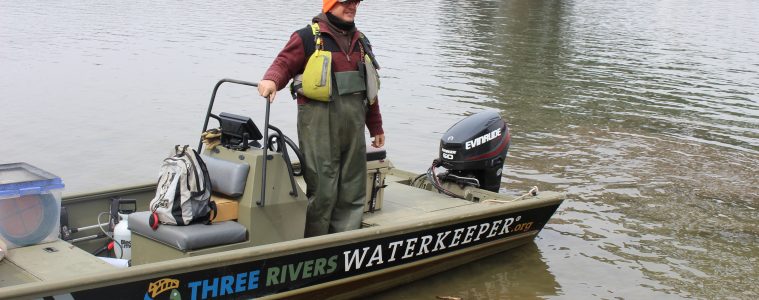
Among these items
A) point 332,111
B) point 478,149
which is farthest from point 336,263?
point 478,149

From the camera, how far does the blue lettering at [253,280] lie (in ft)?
17.7

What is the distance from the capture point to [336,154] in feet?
20.1

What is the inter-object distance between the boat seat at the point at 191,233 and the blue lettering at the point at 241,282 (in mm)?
345

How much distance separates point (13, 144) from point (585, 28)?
2286 centimetres

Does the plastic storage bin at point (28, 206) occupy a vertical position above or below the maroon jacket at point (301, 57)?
below

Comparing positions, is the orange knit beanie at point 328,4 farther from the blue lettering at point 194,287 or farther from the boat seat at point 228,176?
the blue lettering at point 194,287

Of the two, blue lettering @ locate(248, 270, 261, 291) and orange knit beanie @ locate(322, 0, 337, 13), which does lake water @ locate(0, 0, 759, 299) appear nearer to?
blue lettering @ locate(248, 270, 261, 291)

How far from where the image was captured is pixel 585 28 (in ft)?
100

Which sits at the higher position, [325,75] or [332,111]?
[325,75]

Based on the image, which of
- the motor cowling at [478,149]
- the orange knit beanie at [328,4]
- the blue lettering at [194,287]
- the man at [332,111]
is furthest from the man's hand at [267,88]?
the motor cowling at [478,149]

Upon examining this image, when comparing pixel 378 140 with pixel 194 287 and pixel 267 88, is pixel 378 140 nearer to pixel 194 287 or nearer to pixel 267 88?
pixel 267 88

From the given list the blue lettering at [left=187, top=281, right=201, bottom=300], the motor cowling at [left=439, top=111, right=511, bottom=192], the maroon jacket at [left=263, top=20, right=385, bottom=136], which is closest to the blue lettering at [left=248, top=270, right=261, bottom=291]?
the blue lettering at [left=187, top=281, right=201, bottom=300]

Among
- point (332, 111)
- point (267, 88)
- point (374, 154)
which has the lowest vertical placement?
point (374, 154)

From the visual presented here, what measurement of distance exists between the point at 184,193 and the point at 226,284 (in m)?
0.65
